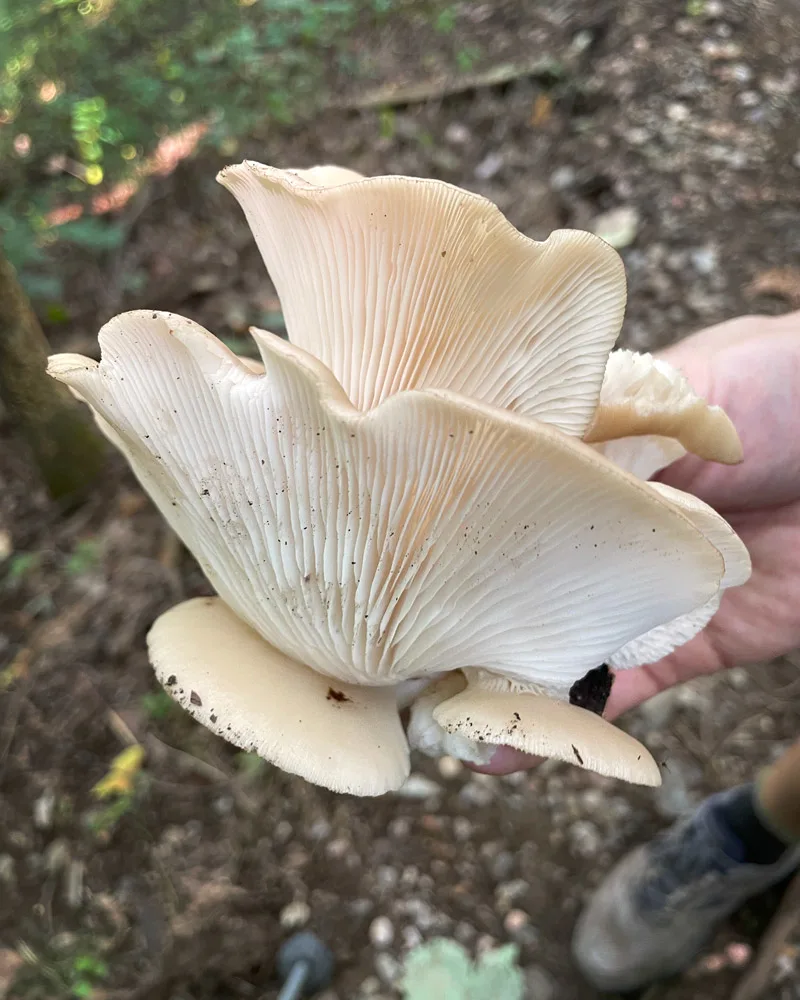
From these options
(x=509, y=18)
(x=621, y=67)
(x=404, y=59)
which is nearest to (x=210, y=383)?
(x=621, y=67)

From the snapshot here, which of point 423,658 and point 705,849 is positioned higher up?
point 423,658

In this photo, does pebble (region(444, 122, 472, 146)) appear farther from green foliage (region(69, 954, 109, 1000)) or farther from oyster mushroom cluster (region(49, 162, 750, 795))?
green foliage (region(69, 954, 109, 1000))

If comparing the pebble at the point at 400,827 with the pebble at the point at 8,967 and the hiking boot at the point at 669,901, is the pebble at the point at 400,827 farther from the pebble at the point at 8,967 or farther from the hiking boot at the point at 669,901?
the pebble at the point at 8,967

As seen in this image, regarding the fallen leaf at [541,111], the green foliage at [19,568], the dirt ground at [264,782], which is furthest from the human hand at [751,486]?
the fallen leaf at [541,111]

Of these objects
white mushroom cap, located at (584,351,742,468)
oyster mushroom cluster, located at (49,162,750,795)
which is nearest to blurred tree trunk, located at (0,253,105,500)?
oyster mushroom cluster, located at (49,162,750,795)

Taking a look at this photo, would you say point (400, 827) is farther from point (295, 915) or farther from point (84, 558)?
point (84, 558)

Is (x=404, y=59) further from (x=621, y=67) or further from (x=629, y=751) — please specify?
(x=629, y=751)
